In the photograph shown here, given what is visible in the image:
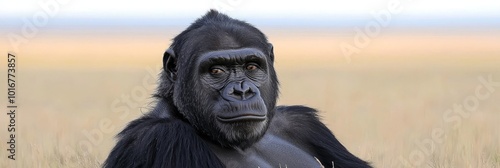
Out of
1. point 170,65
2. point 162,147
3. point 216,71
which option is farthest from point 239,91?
point 170,65

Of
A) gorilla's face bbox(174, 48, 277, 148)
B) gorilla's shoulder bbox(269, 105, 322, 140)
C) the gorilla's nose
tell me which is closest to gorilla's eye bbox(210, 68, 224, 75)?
gorilla's face bbox(174, 48, 277, 148)

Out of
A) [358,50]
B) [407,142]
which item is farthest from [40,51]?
[407,142]

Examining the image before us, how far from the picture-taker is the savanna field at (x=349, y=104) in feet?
37.1

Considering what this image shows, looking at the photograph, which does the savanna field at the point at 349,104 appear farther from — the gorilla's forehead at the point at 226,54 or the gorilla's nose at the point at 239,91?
the gorilla's nose at the point at 239,91

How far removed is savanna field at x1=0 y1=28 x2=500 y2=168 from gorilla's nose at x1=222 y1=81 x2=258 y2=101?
1011 mm

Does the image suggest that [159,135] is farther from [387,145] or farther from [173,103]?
[387,145]

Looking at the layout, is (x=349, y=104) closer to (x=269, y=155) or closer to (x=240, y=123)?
(x=269, y=155)

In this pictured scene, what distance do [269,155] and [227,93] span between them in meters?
0.79

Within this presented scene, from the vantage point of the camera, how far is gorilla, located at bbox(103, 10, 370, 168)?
719 cm

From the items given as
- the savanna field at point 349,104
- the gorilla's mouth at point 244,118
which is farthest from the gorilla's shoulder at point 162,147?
the savanna field at point 349,104

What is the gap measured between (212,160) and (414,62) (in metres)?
29.0

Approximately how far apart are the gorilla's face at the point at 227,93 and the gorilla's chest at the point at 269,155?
0.40ft

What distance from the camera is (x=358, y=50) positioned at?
41469mm

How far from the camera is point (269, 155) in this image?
7.84m
